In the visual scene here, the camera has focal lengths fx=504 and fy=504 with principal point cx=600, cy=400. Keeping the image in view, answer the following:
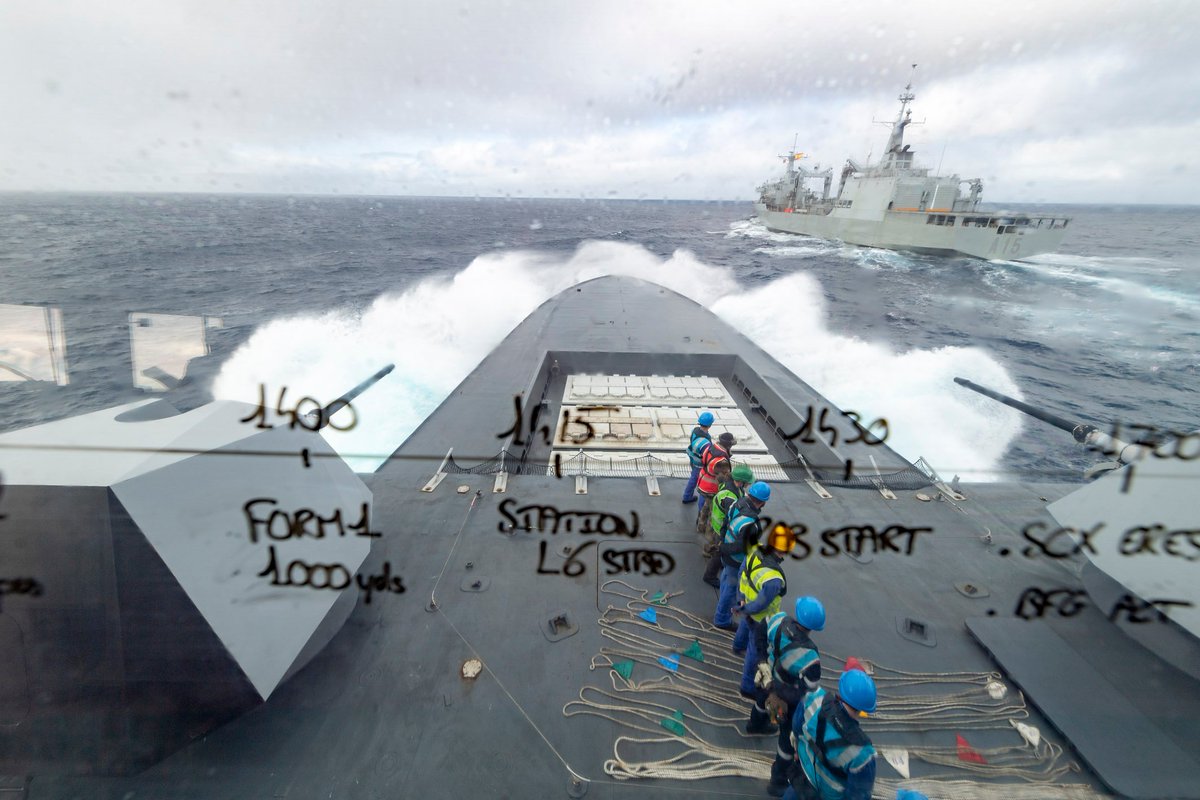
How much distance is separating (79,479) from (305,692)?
222 cm

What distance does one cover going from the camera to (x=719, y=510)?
4.98 meters

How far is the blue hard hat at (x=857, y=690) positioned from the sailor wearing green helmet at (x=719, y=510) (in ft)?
6.71

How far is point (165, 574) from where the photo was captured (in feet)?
10.7

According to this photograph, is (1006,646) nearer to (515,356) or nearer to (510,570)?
(510,570)

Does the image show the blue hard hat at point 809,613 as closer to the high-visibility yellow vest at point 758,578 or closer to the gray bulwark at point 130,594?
the high-visibility yellow vest at point 758,578

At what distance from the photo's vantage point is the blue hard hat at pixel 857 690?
8.59 feet

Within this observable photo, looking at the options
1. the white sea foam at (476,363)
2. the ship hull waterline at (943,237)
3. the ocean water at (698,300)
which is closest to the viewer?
the white sea foam at (476,363)

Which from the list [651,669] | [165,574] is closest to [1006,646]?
[651,669]

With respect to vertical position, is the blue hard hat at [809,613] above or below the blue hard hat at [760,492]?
below

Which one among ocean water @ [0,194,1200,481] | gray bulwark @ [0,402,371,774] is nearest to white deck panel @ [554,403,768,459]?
ocean water @ [0,194,1200,481]

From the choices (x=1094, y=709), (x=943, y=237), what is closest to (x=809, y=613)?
(x=1094, y=709)

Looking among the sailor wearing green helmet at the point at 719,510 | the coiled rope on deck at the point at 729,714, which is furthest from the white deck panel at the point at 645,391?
the coiled rope on deck at the point at 729,714

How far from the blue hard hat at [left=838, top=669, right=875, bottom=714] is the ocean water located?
25.1 ft

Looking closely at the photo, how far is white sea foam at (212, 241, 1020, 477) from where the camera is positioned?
12.1 metres
